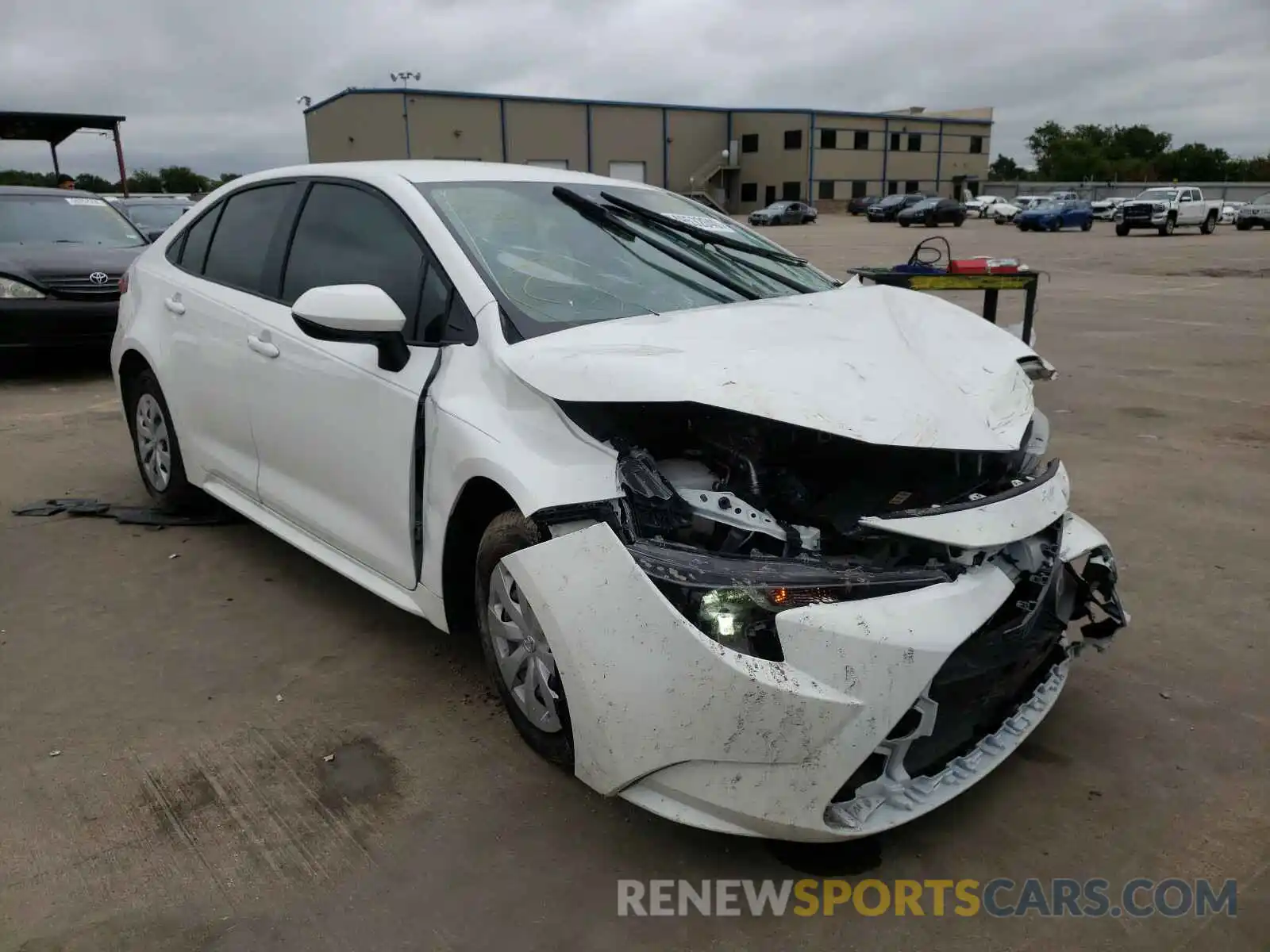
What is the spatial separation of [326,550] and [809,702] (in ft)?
6.72

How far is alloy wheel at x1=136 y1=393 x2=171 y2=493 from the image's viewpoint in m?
4.59

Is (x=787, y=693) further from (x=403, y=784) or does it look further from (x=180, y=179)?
(x=180, y=179)

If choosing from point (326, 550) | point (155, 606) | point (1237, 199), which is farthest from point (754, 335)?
point (1237, 199)

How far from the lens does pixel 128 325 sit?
4699 mm

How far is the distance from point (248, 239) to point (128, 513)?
172cm

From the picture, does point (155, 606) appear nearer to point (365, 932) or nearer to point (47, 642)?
point (47, 642)

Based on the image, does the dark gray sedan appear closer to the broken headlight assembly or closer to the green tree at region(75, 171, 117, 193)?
the green tree at region(75, 171, 117, 193)

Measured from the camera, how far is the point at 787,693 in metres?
2.04

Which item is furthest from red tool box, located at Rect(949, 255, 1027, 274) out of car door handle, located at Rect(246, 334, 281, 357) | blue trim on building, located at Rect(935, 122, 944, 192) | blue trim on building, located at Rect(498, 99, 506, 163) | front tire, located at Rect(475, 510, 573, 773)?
blue trim on building, located at Rect(935, 122, 944, 192)

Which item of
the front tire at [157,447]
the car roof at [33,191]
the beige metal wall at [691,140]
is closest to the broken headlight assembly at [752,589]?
the front tire at [157,447]

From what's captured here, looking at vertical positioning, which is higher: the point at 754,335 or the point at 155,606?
the point at 754,335

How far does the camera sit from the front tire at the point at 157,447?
14.8 feet

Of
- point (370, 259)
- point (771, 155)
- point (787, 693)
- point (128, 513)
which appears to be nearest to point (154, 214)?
point (128, 513)

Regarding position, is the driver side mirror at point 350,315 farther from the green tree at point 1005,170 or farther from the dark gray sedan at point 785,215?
the green tree at point 1005,170
